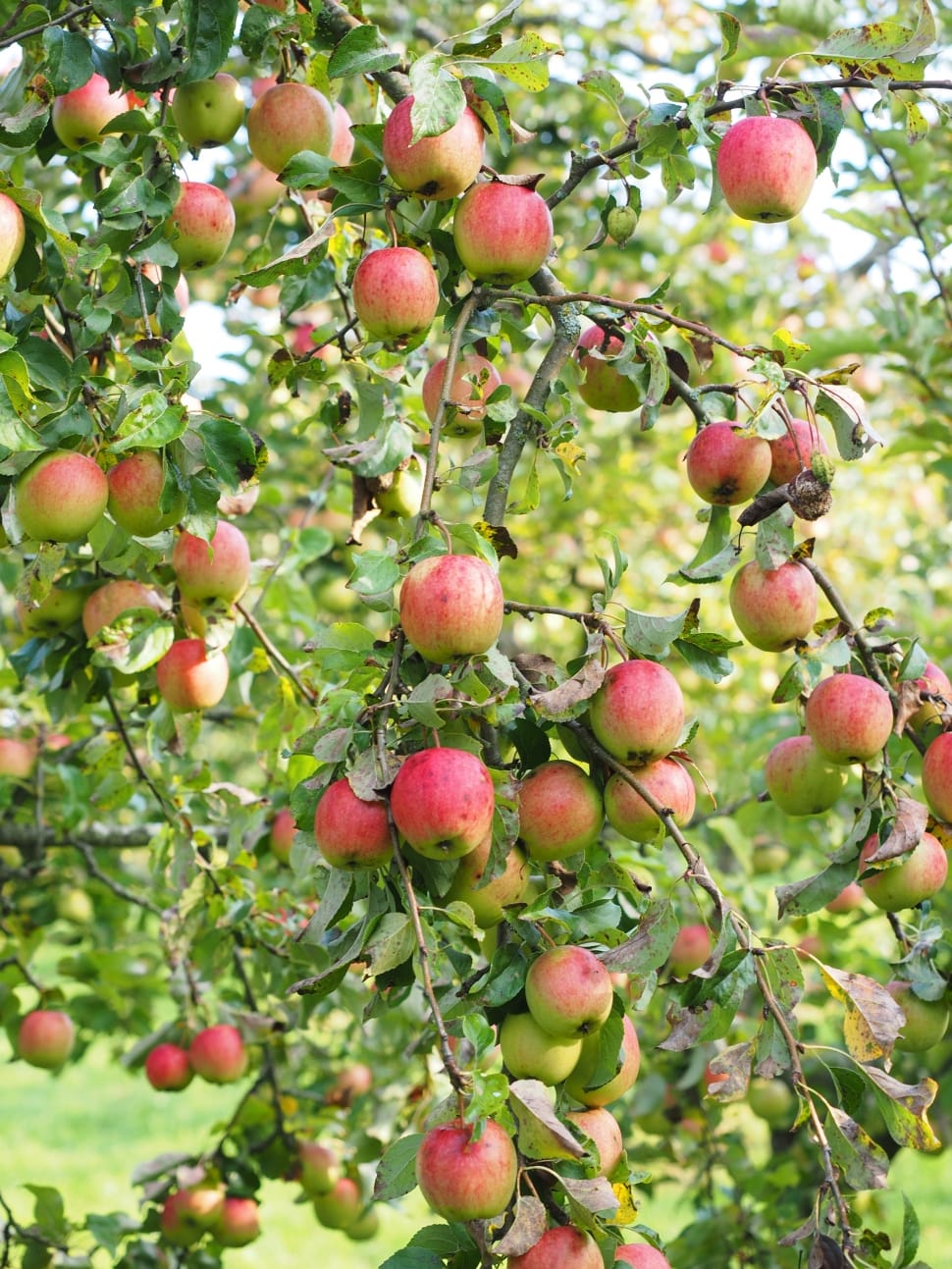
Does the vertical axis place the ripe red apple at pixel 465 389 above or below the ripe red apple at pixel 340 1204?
above

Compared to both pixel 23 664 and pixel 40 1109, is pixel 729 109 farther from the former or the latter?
pixel 40 1109

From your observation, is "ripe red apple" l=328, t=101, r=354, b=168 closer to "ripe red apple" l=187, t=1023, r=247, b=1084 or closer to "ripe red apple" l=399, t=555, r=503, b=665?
"ripe red apple" l=399, t=555, r=503, b=665

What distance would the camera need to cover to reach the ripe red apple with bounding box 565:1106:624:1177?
1226 mm

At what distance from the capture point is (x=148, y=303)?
1.53 metres

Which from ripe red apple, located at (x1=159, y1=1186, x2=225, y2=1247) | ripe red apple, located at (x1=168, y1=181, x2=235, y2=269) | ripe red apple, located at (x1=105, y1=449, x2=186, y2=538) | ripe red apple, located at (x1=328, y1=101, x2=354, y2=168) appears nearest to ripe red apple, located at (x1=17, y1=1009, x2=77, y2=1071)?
ripe red apple, located at (x1=159, y1=1186, x2=225, y2=1247)

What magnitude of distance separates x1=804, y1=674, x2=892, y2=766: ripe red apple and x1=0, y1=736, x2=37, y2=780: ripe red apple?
176cm

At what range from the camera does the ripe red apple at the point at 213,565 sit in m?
1.77

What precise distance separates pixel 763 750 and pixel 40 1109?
518 centimetres

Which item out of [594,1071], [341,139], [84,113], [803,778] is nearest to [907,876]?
[803,778]

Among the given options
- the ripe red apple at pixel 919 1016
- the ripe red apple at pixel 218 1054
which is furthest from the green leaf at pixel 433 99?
the ripe red apple at pixel 218 1054

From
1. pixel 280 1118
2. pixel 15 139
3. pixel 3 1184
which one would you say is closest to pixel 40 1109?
pixel 3 1184

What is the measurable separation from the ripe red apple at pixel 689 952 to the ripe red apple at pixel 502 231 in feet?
5.40

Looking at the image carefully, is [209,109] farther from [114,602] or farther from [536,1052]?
[536,1052]

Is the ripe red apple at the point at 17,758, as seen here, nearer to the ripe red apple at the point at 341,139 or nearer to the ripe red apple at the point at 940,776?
the ripe red apple at the point at 341,139
